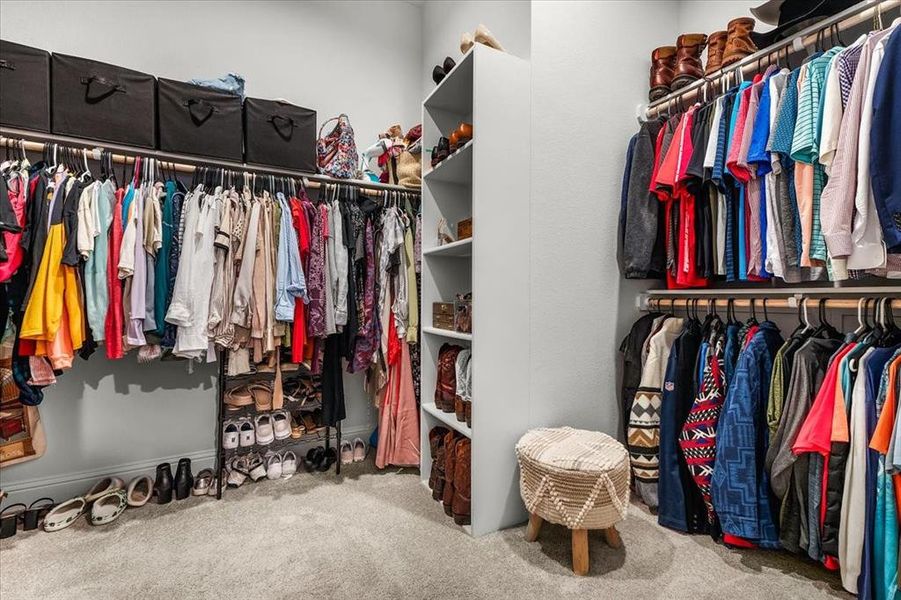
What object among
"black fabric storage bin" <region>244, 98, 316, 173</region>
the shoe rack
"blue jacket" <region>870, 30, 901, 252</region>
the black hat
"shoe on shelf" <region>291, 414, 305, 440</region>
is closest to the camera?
"blue jacket" <region>870, 30, 901, 252</region>

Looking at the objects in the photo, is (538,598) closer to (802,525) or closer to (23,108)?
(802,525)

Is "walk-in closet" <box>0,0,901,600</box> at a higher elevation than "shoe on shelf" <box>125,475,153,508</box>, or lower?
higher

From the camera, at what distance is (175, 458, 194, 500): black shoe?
7.15 feet

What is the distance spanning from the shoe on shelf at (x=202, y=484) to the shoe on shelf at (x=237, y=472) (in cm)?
9

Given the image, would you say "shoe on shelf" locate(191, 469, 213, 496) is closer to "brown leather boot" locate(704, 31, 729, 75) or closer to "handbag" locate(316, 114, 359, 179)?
"handbag" locate(316, 114, 359, 179)

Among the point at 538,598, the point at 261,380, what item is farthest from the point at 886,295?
the point at 261,380

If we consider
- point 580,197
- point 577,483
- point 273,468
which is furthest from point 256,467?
point 580,197

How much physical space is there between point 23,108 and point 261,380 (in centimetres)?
155

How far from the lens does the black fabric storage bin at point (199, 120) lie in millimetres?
2082

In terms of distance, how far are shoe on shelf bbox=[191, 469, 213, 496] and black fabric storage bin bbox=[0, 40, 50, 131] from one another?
1.72m

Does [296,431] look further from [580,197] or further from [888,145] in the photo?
[888,145]

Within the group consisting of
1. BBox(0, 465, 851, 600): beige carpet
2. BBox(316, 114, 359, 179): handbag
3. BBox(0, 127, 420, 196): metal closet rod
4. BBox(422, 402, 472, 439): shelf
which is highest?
BBox(316, 114, 359, 179): handbag

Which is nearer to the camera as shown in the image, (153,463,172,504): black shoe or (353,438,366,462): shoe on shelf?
(153,463,172,504): black shoe

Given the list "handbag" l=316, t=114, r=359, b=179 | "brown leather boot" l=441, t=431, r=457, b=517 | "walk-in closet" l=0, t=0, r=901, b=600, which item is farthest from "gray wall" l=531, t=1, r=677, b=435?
"handbag" l=316, t=114, r=359, b=179
